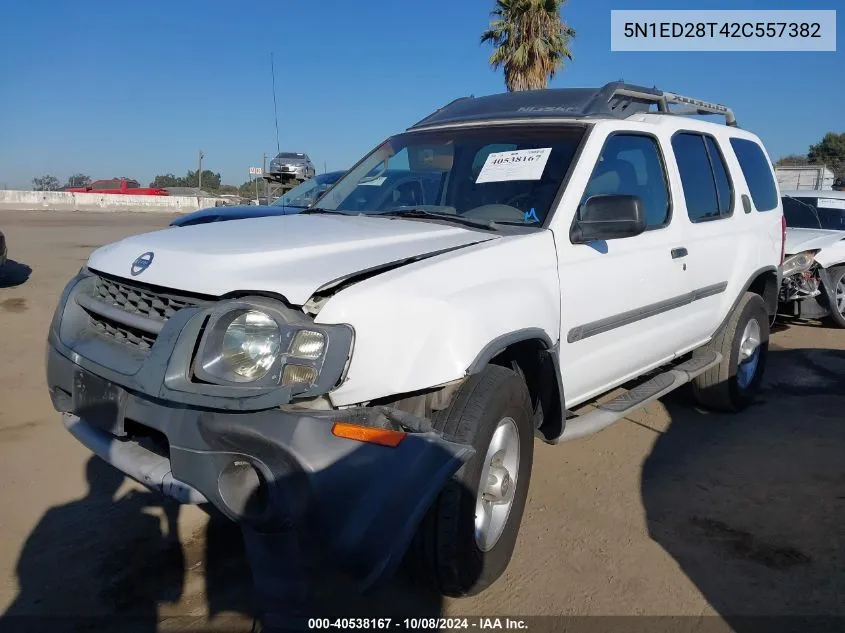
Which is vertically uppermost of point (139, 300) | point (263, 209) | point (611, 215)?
point (263, 209)

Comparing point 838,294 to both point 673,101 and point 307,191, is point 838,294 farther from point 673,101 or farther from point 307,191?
point 307,191

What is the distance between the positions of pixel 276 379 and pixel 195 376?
285 millimetres

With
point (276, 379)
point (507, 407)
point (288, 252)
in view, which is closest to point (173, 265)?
point (288, 252)

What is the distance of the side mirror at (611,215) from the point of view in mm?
3221

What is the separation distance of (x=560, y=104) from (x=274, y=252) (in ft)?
7.00

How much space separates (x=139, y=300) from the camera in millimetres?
2754

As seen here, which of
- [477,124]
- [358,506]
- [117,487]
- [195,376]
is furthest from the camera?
[477,124]

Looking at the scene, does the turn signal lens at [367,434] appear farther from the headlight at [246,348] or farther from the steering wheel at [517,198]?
the steering wheel at [517,198]

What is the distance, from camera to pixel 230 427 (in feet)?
7.23

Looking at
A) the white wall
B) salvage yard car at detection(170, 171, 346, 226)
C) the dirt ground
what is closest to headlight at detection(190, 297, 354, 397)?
the dirt ground

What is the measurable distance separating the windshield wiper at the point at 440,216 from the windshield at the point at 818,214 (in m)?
6.88

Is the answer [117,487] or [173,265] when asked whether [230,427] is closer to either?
[173,265]

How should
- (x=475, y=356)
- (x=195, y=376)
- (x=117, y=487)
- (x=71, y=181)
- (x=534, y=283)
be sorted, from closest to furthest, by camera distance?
(x=195, y=376), (x=475, y=356), (x=534, y=283), (x=117, y=487), (x=71, y=181)

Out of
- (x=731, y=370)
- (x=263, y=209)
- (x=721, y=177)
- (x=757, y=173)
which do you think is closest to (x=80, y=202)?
(x=263, y=209)
